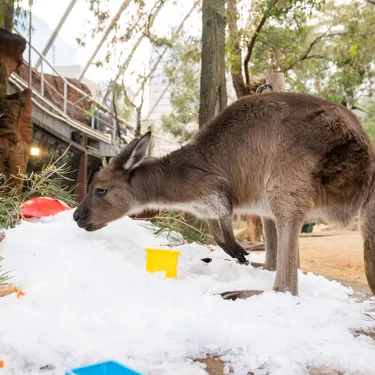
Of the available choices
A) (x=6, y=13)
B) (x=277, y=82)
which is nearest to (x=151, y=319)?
(x=277, y=82)

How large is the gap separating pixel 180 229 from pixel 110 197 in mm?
1285

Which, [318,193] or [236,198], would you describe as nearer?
[318,193]

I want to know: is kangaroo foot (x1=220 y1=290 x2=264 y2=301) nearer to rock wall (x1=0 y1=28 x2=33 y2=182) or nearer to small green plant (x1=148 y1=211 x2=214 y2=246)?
small green plant (x1=148 y1=211 x2=214 y2=246)

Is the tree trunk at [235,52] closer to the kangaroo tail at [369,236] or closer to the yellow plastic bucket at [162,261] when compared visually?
the yellow plastic bucket at [162,261]

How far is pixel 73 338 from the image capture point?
1.67 m

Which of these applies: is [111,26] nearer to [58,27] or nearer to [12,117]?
[58,27]

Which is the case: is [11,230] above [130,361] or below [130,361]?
above

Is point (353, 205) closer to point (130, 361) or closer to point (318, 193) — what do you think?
point (318, 193)

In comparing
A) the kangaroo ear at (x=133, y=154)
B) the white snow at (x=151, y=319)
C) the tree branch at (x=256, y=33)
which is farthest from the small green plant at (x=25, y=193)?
the tree branch at (x=256, y=33)

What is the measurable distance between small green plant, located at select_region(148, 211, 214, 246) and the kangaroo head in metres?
0.81

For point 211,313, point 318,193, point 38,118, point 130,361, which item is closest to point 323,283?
point 318,193

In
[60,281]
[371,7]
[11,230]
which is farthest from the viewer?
[371,7]

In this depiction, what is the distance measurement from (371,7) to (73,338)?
11.3 metres

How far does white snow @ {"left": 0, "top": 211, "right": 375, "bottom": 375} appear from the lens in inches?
63.0
